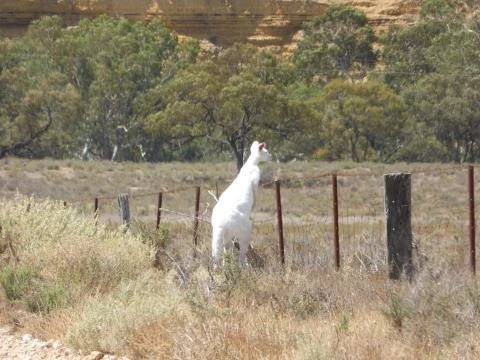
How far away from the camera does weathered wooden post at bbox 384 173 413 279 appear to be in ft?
39.1

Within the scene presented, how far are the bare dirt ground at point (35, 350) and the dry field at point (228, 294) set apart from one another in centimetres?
9

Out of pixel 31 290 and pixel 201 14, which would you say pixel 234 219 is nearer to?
pixel 31 290

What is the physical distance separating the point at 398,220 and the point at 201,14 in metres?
84.8

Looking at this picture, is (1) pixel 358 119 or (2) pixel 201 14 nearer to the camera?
(1) pixel 358 119

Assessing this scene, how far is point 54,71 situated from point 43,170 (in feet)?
53.0

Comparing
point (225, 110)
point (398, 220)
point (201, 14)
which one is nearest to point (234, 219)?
point (398, 220)

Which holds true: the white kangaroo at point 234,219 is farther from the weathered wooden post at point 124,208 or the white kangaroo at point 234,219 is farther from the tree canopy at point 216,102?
the tree canopy at point 216,102

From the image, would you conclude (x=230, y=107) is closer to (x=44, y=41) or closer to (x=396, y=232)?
(x=44, y=41)

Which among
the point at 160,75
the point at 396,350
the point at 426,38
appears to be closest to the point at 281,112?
the point at 160,75

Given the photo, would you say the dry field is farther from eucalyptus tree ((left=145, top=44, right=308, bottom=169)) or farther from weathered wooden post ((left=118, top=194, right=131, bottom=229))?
eucalyptus tree ((left=145, top=44, right=308, bottom=169))

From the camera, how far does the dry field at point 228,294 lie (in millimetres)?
9008

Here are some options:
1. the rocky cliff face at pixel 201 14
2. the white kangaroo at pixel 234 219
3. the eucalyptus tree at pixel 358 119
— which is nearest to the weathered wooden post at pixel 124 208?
the white kangaroo at pixel 234 219

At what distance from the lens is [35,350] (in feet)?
34.8

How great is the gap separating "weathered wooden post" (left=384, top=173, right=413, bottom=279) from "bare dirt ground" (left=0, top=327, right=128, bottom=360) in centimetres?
340
